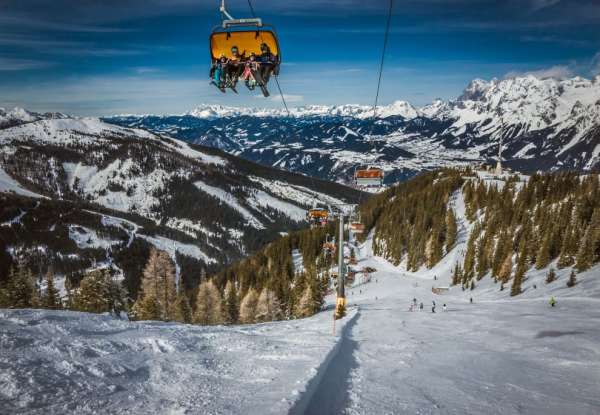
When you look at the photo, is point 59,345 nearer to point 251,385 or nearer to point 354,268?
point 251,385

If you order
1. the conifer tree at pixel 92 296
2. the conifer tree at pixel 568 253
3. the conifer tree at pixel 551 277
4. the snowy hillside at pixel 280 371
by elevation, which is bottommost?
the conifer tree at pixel 92 296

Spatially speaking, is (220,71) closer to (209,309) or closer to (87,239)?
(209,309)

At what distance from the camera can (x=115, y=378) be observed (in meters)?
9.48

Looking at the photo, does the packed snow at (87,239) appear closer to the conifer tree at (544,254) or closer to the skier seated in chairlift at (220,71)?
the conifer tree at (544,254)

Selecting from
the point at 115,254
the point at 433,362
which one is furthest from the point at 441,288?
the point at 115,254

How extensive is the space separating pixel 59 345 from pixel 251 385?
6115 mm

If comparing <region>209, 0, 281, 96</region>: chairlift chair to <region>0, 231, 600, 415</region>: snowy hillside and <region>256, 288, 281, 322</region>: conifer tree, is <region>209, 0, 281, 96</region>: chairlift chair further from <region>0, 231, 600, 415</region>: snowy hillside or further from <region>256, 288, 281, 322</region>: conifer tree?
<region>256, 288, 281, 322</region>: conifer tree

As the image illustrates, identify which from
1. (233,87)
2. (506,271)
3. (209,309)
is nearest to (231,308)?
(209,309)

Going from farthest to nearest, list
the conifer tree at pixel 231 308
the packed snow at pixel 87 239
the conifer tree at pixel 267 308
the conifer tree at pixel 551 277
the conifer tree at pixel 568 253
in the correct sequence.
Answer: the packed snow at pixel 87 239
the conifer tree at pixel 267 308
the conifer tree at pixel 231 308
the conifer tree at pixel 568 253
the conifer tree at pixel 551 277

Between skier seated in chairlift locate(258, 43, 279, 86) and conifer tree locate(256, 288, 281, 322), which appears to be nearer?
skier seated in chairlift locate(258, 43, 279, 86)

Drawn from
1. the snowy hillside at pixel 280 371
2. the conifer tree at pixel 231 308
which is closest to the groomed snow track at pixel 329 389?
the snowy hillside at pixel 280 371

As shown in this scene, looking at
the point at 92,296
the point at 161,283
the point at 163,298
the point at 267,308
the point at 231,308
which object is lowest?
the point at 231,308

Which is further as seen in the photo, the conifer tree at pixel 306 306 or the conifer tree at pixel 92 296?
the conifer tree at pixel 306 306

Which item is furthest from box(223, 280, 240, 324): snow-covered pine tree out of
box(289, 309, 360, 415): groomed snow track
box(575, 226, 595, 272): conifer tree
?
box(575, 226, 595, 272): conifer tree
